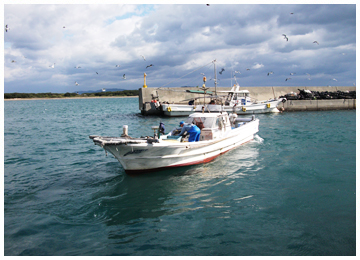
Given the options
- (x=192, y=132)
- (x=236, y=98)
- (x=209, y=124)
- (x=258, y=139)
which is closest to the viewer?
(x=192, y=132)

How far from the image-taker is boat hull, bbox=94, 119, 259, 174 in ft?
33.4

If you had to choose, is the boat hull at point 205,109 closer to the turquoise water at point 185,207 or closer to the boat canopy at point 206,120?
the boat canopy at point 206,120

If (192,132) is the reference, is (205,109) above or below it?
above

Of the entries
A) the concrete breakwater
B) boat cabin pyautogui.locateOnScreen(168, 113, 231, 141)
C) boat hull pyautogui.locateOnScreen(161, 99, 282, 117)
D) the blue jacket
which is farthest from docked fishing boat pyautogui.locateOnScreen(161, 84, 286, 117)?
the blue jacket

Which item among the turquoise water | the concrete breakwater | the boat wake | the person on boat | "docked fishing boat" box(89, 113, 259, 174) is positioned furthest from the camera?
the concrete breakwater

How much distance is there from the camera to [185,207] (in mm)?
7965

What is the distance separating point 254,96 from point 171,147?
111ft

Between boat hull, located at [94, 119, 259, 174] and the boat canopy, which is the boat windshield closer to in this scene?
the boat canopy

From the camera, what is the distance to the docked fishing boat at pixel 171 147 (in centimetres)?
1010

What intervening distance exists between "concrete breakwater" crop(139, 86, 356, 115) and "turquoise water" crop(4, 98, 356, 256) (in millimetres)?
22448

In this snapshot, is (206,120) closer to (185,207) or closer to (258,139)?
(258,139)

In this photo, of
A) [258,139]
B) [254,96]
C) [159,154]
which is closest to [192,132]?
[159,154]
